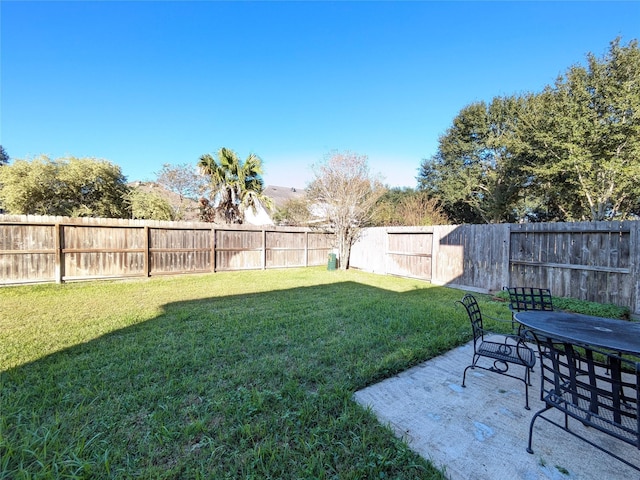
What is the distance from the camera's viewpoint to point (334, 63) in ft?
30.9

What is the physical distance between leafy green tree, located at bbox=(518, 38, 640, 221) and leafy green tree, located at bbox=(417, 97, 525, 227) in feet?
8.50

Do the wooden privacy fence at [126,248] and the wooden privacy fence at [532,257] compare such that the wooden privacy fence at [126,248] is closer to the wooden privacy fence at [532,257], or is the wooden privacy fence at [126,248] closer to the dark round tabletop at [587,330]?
the wooden privacy fence at [532,257]

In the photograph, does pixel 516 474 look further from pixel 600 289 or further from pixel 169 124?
pixel 169 124

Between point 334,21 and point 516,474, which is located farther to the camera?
point 334,21

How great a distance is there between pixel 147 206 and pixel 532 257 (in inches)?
589

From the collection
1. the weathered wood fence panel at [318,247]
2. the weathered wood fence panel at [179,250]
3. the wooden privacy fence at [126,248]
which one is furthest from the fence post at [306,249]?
the weathered wood fence panel at [179,250]

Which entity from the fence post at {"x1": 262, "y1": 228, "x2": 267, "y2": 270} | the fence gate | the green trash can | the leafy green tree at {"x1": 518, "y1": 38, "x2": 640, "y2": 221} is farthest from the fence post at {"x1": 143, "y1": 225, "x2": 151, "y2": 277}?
the leafy green tree at {"x1": 518, "y1": 38, "x2": 640, "y2": 221}

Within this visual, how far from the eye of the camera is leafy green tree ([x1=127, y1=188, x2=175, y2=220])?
1305 cm

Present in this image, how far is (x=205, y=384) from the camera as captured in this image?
8.55ft

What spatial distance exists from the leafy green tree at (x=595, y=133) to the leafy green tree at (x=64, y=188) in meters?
21.3

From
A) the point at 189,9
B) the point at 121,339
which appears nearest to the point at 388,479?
the point at 121,339

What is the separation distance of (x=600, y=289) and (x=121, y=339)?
8.37m

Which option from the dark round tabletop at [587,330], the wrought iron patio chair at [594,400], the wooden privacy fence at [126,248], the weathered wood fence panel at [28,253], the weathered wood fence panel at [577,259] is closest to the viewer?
the wrought iron patio chair at [594,400]

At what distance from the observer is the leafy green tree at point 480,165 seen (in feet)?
57.7
